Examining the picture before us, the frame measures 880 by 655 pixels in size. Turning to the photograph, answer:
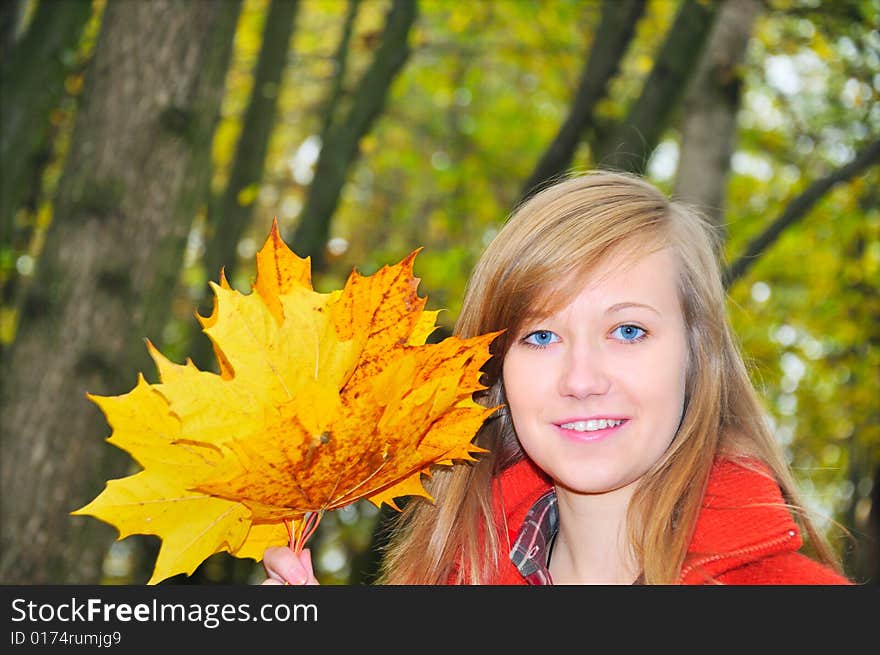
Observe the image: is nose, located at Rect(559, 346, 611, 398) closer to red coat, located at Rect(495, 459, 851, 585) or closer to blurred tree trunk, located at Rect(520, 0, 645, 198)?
red coat, located at Rect(495, 459, 851, 585)

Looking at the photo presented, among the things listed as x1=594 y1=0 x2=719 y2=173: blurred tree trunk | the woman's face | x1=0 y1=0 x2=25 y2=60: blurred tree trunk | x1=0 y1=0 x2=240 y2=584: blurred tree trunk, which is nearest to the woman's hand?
the woman's face

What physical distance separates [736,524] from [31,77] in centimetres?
439

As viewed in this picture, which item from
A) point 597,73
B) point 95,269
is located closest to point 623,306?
point 95,269

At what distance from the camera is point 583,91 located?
5625 mm

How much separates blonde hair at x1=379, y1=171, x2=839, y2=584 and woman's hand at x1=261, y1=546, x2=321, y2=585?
583 mm

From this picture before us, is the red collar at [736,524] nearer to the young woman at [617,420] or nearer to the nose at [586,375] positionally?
the young woman at [617,420]

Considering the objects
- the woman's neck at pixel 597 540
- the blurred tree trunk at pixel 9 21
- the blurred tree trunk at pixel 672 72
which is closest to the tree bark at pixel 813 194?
the blurred tree trunk at pixel 672 72

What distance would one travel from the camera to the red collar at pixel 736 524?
1771mm

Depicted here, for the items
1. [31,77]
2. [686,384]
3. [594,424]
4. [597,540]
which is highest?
[31,77]

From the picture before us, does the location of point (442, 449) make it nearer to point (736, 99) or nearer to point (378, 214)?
point (736, 99)

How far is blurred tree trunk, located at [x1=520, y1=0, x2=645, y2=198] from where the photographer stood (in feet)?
18.0

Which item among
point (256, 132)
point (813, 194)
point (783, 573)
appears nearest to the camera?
point (783, 573)

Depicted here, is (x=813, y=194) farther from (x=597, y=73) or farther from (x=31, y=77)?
(x=31, y=77)

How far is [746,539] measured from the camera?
1.78 meters
